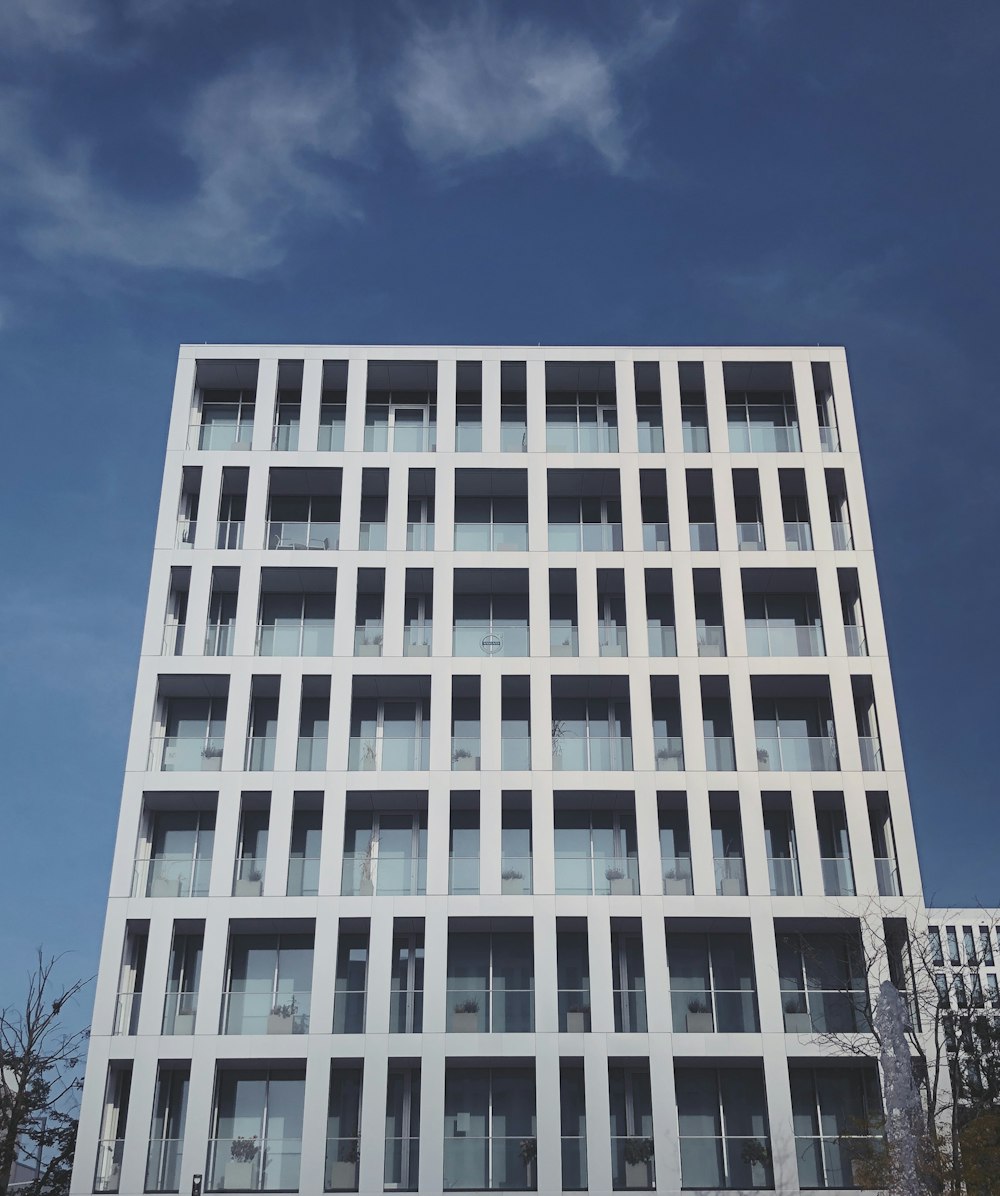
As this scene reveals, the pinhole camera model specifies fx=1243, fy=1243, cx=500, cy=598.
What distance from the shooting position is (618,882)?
36.7m

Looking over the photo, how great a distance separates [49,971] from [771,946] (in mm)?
21245

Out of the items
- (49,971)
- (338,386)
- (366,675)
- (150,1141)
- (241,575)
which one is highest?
(338,386)

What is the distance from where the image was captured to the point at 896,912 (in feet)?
118

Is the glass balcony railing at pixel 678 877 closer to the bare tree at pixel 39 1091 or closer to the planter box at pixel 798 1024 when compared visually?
the planter box at pixel 798 1024

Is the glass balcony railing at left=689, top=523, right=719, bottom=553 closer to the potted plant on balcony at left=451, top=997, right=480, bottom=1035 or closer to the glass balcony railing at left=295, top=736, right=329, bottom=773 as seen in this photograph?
the glass balcony railing at left=295, top=736, right=329, bottom=773

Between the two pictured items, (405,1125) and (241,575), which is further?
(241,575)

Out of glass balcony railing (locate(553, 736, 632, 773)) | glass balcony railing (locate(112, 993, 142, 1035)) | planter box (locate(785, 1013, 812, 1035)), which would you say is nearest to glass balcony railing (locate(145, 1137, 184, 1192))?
glass balcony railing (locate(112, 993, 142, 1035))

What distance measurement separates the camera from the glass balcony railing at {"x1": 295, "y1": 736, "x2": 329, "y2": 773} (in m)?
38.2

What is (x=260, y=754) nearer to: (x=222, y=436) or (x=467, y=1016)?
(x=467, y=1016)

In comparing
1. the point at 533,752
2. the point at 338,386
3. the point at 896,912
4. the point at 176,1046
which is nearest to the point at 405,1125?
the point at 176,1046

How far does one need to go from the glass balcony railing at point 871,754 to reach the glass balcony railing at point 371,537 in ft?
54.8

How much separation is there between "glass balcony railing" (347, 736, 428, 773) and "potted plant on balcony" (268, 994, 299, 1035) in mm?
7105

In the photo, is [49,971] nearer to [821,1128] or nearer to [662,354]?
[821,1128]

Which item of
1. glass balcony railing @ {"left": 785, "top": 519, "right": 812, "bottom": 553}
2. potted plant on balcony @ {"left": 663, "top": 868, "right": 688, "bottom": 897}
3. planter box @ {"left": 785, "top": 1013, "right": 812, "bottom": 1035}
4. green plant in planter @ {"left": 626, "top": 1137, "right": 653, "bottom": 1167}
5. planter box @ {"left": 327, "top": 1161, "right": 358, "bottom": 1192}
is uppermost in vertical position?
glass balcony railing @ {"left": 785, "top": 519, "right": 812, "bottom": 553}
